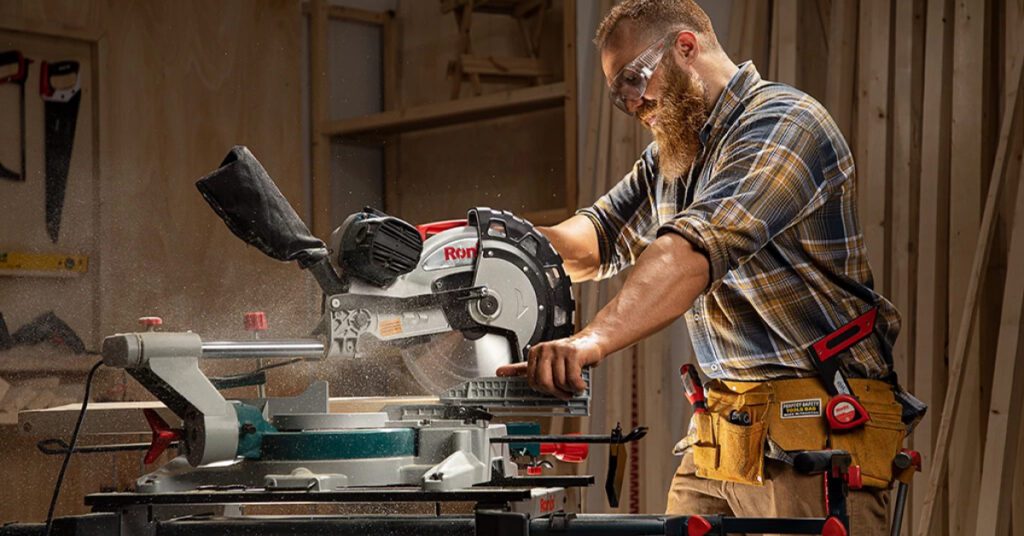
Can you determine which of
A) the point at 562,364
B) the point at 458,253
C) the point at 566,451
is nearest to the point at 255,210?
the point at 458,253

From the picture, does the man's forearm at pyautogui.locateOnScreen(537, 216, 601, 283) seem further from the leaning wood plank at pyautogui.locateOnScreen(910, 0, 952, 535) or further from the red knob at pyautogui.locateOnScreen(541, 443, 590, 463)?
the leaning wood plank at pyautogui.locateOnScreen(910, 0, 952, 535)

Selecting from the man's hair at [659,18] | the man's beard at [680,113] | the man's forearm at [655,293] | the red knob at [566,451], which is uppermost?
the man's hair at [659,18]

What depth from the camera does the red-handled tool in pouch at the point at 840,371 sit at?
2.09 meters

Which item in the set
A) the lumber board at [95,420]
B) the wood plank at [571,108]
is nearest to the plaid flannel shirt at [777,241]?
the lumber board at [95,420]

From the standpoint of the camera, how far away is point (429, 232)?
216 cm

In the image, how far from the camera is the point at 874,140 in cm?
352

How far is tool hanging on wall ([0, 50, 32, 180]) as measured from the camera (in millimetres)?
4094

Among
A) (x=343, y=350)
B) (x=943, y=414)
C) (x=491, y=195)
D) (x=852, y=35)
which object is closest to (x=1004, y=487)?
(x=943, y=414)

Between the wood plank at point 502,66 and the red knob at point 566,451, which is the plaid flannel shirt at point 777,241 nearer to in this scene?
the red knob at point 566,451

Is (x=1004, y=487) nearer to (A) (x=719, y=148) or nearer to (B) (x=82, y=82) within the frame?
(A) (x=719, y=148)

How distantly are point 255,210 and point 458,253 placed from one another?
35 cm

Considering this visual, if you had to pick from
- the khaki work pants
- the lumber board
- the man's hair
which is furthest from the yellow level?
the khaki work pants

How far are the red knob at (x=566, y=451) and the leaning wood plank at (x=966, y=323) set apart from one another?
1300mm

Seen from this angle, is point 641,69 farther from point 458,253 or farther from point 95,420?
point 95,420
